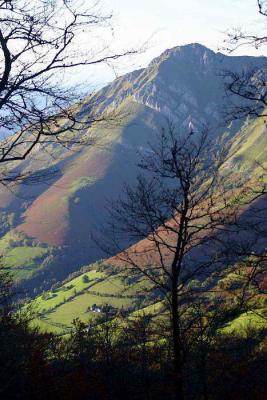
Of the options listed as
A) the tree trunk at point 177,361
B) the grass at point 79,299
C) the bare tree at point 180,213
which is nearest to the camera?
the tree trunk at point 177,361

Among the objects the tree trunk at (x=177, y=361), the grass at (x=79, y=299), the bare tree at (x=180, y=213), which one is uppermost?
the grass at (x=79, y=299)

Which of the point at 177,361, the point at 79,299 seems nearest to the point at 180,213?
the point at 177,361

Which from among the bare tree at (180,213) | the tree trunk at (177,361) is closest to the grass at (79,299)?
the bare tree at (180,213)

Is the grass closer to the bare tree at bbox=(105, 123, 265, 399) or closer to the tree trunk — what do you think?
the bare tree at bbox=(105, 123, 265, 399)

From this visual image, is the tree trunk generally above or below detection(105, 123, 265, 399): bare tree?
below

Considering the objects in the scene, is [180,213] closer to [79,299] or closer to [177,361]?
[177,361]

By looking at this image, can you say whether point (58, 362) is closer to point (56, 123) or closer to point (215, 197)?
point (215, 197)

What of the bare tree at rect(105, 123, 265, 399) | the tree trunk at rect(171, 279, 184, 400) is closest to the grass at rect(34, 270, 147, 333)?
the bare tree at rect(105, 123, 265, 399)

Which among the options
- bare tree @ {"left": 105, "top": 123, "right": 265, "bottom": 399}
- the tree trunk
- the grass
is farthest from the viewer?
the grass

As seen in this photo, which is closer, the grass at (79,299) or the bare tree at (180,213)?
the bare tree at (180,213)

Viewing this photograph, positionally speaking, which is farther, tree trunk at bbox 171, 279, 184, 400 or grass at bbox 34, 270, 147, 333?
grass at bbox 34, 270, 147, 333

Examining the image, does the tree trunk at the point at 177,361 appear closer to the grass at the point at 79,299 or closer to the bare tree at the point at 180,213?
the bare tree at the point at 180,213

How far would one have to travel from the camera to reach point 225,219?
12992 mm

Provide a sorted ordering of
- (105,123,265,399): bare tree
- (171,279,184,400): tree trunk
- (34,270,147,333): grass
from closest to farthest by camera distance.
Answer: (171,279,184,400): tree trunk < (105,123,265,399): bare tree < (34,270,147,333): grass
